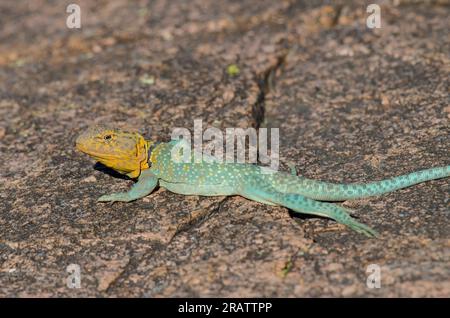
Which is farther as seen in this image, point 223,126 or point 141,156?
point 223,126

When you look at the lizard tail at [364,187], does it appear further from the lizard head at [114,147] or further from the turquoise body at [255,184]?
the lizard head at [114,147]

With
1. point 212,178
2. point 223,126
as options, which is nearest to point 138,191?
point 212,178

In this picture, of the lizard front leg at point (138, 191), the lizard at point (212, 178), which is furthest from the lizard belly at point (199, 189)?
the lizard front leg at point (138, 191)

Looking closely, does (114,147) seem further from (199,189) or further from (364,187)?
(364,187)

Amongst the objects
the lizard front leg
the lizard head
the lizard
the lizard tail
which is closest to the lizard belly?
the lizard

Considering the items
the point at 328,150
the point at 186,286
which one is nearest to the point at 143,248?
the point at 186,286
